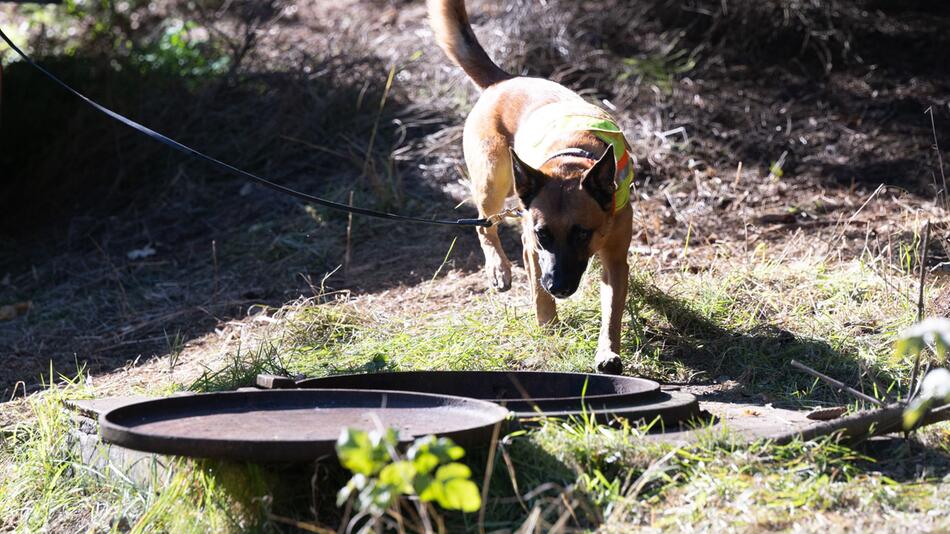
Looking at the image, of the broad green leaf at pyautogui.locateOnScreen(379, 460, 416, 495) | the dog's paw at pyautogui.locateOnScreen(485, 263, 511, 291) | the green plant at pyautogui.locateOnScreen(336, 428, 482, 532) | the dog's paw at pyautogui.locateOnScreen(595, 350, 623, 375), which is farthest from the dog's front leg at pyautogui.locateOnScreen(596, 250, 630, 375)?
the broad green leaf at pyautogui.locateOnScreen(379, 460, 416, 495)

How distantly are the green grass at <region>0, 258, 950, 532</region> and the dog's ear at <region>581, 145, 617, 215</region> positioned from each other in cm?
73

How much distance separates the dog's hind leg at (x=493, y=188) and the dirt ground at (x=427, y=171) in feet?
0.80

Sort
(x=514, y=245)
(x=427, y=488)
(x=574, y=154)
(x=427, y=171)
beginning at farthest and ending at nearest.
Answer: (x=427, y=171) → (x=514, y=245) → (x=574, y=154) → (x=427, y=488)

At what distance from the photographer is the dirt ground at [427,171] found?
241 inches

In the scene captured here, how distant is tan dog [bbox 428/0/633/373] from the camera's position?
4.38 meters

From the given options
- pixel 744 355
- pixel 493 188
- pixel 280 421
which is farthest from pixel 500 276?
pixel 280 421

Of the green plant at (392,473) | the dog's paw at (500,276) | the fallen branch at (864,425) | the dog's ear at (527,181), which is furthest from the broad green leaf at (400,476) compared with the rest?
the dog's paw at (500,276)

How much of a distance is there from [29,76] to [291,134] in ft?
6.98

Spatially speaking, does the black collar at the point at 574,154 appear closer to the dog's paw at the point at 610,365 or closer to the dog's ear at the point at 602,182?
the dog's ear at the point at 602,182

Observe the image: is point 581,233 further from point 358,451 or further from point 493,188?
point 358,451

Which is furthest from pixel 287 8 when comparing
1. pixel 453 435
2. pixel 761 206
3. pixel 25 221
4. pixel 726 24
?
pixel 453 435

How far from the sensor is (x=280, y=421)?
10.8 ft

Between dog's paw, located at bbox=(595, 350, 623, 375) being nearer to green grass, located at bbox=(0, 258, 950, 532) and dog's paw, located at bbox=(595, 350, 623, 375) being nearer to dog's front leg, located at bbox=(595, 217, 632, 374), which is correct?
dog's front leg, located at bbox=(595, 217, 632, 374)

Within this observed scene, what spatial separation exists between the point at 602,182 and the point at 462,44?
1.99 metres
